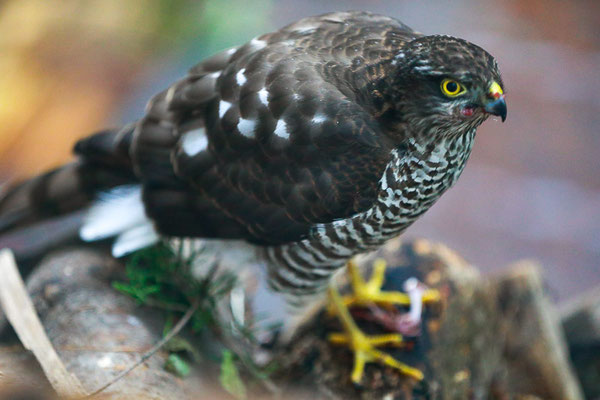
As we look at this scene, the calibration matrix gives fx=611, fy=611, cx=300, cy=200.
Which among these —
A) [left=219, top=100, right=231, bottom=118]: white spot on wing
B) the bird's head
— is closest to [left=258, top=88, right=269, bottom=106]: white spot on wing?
[left=219, top=100, right=231, bottom=118]: white spot on wing

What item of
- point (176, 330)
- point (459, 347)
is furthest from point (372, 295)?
point (176, 330)

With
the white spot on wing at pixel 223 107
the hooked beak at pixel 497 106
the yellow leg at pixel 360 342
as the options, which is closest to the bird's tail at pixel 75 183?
the white spot on wing at pixel 223 107

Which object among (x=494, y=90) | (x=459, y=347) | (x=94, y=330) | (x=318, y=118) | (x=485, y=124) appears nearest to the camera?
(x=494, y=90)

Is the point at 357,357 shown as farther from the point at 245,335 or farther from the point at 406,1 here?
the point at 406,1

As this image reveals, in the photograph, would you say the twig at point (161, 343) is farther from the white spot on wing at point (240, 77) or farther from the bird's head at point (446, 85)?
the bird's head at point (446, 85)

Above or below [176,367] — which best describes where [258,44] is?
above

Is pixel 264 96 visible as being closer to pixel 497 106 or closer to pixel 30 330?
pixel 497 106
